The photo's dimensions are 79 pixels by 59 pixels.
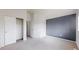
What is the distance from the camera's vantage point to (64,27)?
1.97 metres

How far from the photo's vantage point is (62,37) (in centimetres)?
196

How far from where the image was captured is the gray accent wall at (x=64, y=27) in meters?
1.91

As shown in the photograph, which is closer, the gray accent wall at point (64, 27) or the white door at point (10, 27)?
the gray accent wall at point (64, 27)

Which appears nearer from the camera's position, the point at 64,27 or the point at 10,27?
the point at 64,27

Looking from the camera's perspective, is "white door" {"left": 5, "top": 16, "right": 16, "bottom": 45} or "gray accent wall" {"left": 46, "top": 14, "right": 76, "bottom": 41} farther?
"white door" {"left": 5, "top": 16, "right": 16, "bottom": 45}

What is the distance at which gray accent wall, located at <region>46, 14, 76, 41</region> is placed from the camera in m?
1.91

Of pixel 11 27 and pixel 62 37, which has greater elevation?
pixel 11 27
